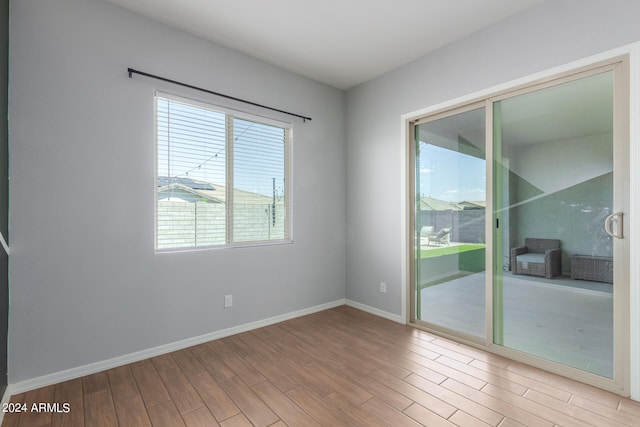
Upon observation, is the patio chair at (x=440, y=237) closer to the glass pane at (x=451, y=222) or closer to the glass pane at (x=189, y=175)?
the glass pane at (x=451, y=222)

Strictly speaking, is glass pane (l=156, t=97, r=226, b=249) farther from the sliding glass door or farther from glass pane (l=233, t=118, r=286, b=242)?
the sliding glass door

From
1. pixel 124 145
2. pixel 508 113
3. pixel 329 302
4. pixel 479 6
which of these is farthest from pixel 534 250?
pixel 124 145

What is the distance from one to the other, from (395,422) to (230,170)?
2485 millimetres

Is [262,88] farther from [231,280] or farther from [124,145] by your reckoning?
[231,280]

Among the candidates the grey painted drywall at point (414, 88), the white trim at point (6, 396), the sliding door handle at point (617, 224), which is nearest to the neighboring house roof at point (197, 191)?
the grey painted drywall at point (414, 88)

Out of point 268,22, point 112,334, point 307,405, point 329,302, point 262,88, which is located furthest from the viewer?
point 329,302

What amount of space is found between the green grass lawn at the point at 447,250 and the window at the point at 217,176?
1536mm

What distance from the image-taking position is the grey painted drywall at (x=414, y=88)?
6.99ft

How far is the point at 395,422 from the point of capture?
175 cm

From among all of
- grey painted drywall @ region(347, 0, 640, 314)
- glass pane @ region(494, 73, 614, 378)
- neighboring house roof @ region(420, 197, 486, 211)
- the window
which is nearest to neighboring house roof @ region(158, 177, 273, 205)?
the window

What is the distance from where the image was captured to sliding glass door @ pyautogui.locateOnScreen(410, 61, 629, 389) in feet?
6.93

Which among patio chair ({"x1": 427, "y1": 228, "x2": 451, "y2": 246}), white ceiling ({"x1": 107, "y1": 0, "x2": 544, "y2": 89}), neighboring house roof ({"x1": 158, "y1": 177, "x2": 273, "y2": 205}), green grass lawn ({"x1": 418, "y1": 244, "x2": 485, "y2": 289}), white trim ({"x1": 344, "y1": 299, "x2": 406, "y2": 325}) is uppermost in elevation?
white ceiling ({"x1": 107, "y1": 0, "x2": 544, "y2": 89})

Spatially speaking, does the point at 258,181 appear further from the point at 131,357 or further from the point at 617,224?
the point at 617,224

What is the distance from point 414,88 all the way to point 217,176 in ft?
7.37
